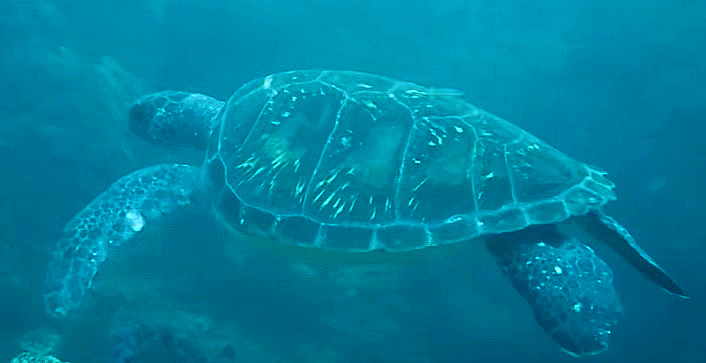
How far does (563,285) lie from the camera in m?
4.14

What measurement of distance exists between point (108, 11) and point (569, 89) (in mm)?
6712

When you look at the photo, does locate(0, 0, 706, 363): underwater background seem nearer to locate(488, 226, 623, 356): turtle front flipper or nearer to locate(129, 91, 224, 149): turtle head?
locate(488, 226, 623, 356): turtle front flipper

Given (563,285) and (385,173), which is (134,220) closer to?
(385,173)

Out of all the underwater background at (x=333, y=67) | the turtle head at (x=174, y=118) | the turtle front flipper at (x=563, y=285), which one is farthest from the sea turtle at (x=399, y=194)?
the turtle head at (x=174, y=118)

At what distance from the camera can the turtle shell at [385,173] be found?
4.36m

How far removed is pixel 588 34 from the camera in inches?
373

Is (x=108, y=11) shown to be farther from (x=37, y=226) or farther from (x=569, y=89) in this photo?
(x=569, y=89)

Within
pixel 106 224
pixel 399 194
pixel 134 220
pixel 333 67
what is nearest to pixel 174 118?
pixel 134 220

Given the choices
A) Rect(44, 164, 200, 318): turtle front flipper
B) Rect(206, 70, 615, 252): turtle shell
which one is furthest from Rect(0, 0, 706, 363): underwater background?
Rect(206, 70, 615, 252): turtle shell

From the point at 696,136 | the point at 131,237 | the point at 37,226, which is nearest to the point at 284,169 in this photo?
the point at 131,237

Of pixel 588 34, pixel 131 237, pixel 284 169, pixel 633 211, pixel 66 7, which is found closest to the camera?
pixel 284 169

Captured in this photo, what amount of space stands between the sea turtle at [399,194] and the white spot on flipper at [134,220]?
0.01 meters

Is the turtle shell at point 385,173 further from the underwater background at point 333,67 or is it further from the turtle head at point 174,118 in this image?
the turtle head at point 174,118

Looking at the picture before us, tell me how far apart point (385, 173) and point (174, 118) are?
305cm
